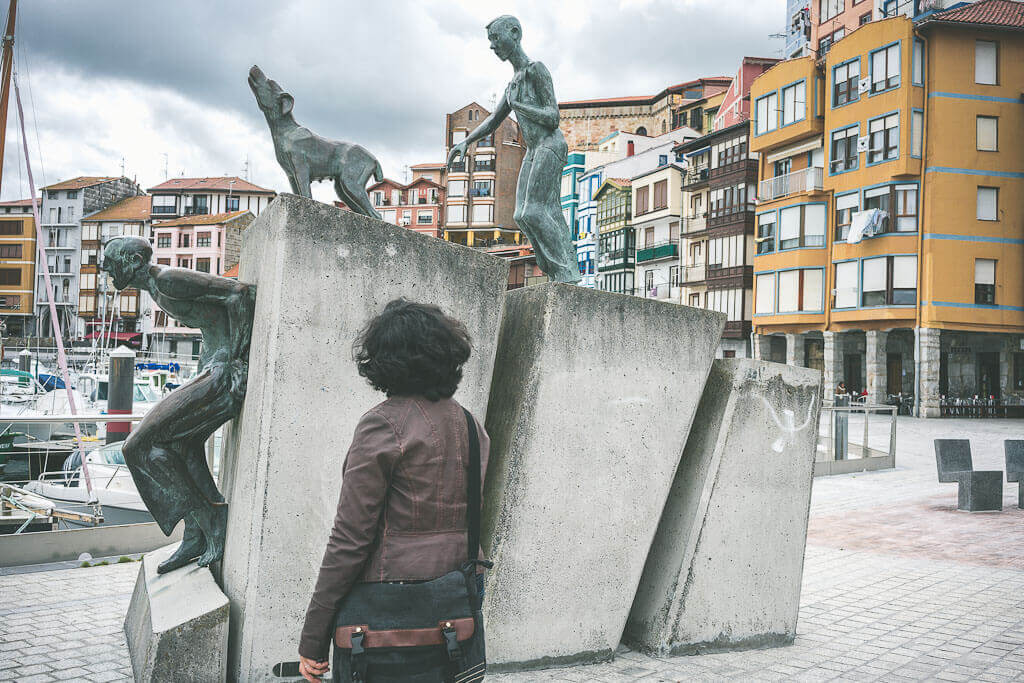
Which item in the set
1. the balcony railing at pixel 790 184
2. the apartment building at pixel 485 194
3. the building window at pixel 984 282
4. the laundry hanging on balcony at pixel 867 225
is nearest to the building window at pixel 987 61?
the laundry hanging on balcony at pixel 867 225

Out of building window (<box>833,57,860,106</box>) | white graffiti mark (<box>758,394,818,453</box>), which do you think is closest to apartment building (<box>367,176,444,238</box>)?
building window (<box>833,57,860,106</box>)

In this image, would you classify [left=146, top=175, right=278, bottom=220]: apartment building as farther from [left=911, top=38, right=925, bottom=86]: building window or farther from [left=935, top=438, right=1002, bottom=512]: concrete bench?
[left=935, top=438, right=1002, bottom=512]: concrete bench

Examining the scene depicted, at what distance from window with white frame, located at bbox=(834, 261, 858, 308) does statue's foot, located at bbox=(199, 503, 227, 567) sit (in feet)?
121

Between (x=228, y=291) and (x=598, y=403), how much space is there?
2151 mm

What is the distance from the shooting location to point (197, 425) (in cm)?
454

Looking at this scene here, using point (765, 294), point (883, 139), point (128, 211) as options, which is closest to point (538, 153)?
point (883, 139)

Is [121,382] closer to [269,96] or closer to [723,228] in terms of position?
[269,96]

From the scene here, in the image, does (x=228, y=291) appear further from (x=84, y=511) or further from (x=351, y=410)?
(x=84, y=511)

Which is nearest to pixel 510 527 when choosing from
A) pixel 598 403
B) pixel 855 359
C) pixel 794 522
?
pixel 598 403

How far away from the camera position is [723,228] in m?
48.7

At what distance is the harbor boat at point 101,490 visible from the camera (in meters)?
9.75

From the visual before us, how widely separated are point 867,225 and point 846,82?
23.8ft

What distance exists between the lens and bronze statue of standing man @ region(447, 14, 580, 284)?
641cm

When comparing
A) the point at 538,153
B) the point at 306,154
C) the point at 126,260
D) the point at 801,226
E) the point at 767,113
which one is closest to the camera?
the point at 126,260
